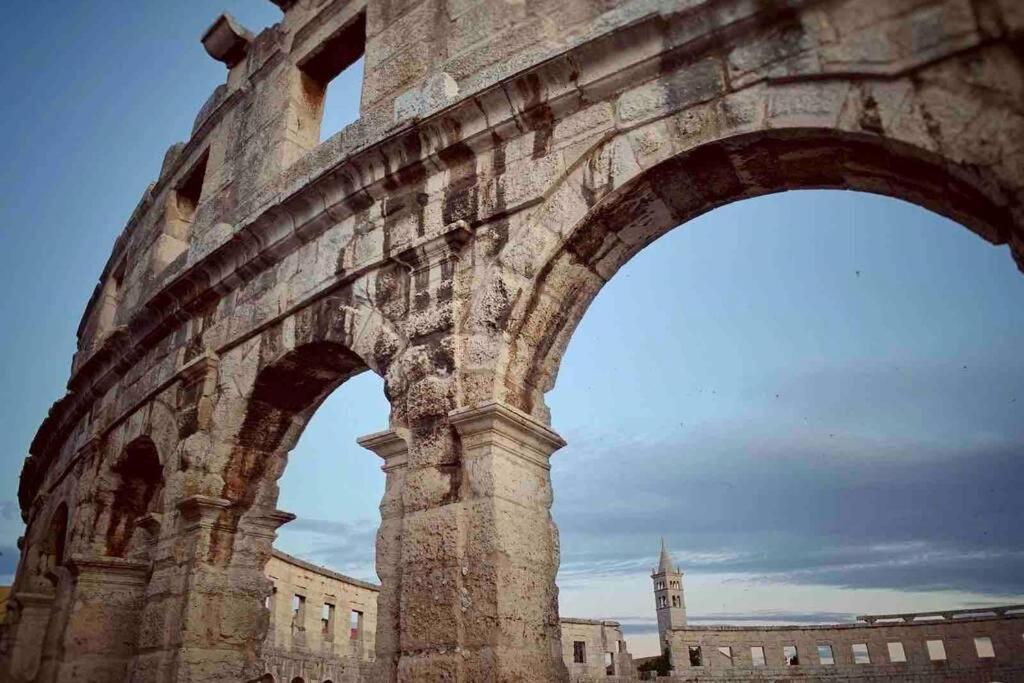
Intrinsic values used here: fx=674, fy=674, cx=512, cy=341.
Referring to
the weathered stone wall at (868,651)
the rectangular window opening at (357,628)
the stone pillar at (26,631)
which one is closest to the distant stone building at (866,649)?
the weathered stone wall at (868,651)

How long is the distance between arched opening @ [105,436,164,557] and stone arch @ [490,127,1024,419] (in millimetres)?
4574

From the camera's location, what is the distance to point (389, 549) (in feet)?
10.7

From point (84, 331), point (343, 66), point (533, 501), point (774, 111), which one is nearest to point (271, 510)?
point (533, 501)

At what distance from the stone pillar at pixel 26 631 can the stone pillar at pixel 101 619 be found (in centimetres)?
257

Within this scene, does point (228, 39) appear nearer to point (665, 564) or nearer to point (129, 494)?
point (129, 494)

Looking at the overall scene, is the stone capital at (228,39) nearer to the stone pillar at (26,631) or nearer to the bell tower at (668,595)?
the stone pillar at (26,631)

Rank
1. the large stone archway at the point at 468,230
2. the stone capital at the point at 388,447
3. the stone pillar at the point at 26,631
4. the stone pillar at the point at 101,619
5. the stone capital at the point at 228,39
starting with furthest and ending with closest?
the stone pillar at the point at 26,631 < the stone capital at the point at 228,39 < the stone pillar at the point at 101,619 < the stone capital at the point at 388,447 < the large stone archway at the point at 468,230

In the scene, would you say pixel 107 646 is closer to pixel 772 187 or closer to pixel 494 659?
pixel 494 659

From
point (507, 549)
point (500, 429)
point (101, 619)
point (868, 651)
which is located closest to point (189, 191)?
point (101, 619)

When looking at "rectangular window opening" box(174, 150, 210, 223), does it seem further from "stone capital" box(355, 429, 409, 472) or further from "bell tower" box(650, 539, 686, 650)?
"bell tower" box(650, 539, 686, 650)

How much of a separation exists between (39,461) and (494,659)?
1088 cm

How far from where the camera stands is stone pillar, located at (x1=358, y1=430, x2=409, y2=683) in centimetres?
303

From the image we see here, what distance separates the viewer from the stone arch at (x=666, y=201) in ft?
9.05

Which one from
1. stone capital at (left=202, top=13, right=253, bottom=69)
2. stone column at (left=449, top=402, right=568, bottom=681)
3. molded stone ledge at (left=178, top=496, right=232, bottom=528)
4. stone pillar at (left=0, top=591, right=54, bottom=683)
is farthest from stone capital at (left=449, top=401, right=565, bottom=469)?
stone pillar at (left=0, top=591, right=54, bottom=683)
